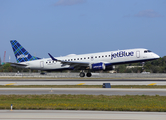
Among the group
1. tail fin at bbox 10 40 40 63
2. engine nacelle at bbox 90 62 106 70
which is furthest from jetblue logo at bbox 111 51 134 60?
tail fin at bbox 10 40 40 63

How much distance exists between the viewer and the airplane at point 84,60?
50.6 metres

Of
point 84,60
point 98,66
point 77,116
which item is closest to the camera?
point 77,116

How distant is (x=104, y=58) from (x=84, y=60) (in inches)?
188

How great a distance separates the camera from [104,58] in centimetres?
5269

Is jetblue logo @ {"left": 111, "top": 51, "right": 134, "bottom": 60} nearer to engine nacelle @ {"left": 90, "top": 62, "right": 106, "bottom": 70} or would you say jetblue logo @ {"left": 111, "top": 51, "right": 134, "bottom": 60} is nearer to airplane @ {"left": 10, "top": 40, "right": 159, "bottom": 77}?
airplane @ {"left": 10, "top": 40, "right": 159, "bottom": 77}

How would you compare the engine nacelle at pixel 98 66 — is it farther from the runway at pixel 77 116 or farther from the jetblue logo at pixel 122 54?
the runway at pixel 77 116

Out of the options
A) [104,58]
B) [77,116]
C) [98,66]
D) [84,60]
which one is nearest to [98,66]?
[98,66]

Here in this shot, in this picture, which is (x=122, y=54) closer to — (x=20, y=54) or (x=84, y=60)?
(x=84, y=60)

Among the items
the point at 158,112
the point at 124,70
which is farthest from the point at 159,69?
the point at 158,112

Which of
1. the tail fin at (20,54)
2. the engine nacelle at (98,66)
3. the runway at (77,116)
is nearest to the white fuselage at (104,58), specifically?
the engine nacelle at (98,66)

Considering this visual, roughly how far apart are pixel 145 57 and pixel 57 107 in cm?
3683

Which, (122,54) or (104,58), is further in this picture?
(104,58)

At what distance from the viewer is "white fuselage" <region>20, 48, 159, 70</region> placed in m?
50.4

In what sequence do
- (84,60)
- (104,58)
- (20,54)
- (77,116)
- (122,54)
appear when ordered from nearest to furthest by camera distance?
(77,116)
(122,54)
(104,58)
(84,60)
(20,54)
